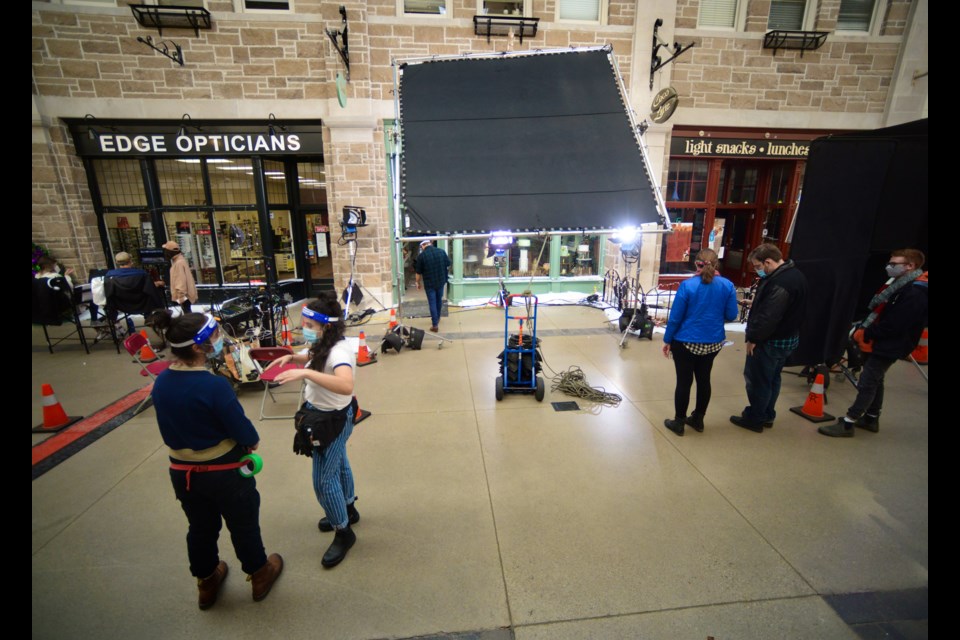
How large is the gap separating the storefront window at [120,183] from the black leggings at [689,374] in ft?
40.9

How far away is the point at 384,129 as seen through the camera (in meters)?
9.73

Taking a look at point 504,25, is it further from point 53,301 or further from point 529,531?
point 53,301

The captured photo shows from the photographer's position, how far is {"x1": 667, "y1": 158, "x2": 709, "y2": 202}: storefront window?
436 inches

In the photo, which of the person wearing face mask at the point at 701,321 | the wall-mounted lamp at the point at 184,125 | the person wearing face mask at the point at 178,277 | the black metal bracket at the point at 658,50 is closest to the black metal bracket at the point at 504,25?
the black metal bracket at the point at 658,50

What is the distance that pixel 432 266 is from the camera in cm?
852

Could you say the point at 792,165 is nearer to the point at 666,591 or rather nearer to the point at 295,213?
the point at 666,591

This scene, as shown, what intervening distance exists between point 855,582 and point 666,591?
133 centimetres

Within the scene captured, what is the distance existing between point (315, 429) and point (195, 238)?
1041cm

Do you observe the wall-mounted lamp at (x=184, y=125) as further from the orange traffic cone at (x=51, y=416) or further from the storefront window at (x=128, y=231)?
the orange traffic cone at (x=51, y=416)

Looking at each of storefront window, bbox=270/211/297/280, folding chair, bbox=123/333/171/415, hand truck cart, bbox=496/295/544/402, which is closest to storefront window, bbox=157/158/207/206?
storefront window, bbox=270/211/297/280

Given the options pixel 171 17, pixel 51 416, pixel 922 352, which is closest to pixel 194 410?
pixel 51 416

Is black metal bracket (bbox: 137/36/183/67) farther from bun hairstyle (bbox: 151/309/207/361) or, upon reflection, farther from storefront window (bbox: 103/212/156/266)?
bun hairstyle (bbox: 151/309/207/361)

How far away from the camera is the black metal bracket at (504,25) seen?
30.6 ft

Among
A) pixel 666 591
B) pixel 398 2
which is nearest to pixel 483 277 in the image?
pixel 398 2
